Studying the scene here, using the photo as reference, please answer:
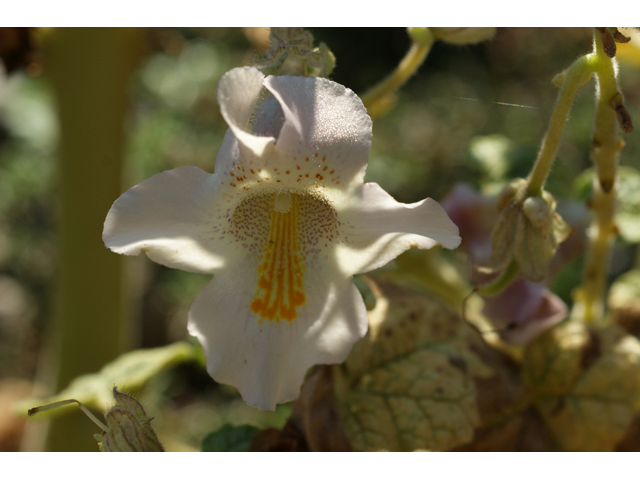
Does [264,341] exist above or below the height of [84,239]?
above

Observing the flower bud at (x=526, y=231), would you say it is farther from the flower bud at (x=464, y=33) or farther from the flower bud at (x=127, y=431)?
the flower bud at (x=127, y=431)

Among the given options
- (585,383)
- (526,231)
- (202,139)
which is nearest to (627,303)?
(585,383)

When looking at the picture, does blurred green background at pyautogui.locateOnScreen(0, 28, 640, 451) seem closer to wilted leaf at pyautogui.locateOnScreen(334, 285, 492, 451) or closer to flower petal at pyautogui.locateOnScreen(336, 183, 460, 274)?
wilted leaf at pyautogui.locateOnScreen(334, 285, 492, 451)

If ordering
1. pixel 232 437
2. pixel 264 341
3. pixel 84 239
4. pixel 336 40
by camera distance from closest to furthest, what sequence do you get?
pixel 264 341 < pixel 232 437 < pixel 84 239 < pixel 336 40

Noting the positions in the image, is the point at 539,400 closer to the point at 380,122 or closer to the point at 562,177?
the point at 562,177

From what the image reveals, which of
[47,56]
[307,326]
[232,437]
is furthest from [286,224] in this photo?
[47,56]

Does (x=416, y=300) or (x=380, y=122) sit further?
(x=380, y=122)

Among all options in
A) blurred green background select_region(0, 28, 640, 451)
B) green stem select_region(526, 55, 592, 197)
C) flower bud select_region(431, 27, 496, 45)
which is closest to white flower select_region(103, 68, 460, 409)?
green stem select_region(526, 55, 592, 197)

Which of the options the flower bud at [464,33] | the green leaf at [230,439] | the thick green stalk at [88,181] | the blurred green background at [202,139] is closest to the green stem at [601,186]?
→ the flower bud at [464,33]
